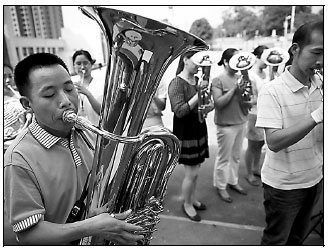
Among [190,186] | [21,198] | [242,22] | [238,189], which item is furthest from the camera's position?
[242,22]

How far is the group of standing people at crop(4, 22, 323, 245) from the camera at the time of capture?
84 centimetres

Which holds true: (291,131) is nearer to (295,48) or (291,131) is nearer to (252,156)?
(295,48)

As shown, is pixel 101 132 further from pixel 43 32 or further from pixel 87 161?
pixel 43 32

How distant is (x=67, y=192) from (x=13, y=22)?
10802 mm

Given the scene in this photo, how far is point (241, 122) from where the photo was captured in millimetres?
2592

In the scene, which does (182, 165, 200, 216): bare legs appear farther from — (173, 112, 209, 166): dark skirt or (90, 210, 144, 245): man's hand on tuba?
(90, 210, 144, 245): man's hand on tuba

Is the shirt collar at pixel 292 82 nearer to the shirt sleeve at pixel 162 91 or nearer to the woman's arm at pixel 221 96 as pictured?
the woman's arm at pixel 221 96

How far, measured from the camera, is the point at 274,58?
120 inches

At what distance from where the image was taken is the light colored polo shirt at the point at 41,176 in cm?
Result: 81

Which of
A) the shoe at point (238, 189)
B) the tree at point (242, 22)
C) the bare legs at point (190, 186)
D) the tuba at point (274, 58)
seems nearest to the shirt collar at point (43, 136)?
the bare legs at point (190, 186)

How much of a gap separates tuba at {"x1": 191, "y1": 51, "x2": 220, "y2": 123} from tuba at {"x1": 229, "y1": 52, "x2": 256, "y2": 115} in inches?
8.2

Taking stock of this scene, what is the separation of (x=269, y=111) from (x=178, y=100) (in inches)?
36.8

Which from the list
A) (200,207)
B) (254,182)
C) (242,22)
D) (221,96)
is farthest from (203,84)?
(242,22)

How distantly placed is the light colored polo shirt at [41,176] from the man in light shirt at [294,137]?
3.02ft
